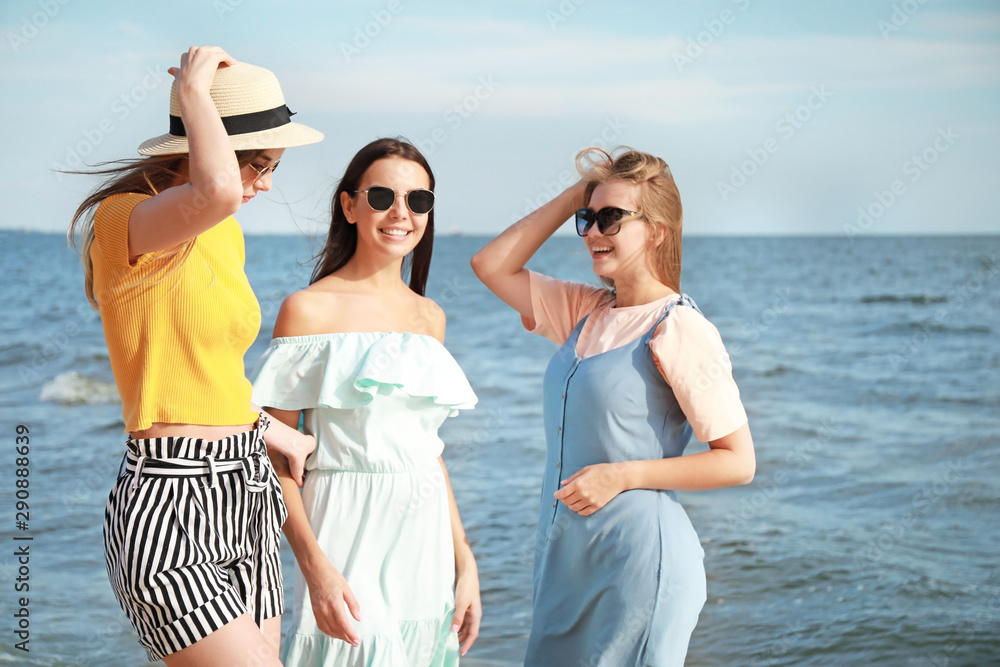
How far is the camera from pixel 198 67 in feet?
6.05

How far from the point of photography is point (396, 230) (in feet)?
8.87

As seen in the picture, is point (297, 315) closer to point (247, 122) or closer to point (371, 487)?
point (371, 487)

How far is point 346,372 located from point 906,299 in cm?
2743

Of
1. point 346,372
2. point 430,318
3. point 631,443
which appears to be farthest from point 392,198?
point 631,443

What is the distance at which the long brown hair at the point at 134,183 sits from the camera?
201 centimetres

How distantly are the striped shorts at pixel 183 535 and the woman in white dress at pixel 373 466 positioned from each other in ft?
1.12

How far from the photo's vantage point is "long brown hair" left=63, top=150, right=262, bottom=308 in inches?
79.2

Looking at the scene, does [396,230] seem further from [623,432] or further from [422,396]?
[623,432]

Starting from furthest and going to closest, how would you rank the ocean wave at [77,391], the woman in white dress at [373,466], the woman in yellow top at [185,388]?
1. the ocean wave at [77,391]
2. the woman in white dress at [373,466]
3. the woman in yellow top at [185,388]

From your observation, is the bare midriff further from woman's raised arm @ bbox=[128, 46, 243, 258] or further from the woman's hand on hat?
the woman's hand on hat

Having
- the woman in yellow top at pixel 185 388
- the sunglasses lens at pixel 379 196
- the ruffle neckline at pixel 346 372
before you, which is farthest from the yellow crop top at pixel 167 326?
the sunglasses lens at pixel 379 196

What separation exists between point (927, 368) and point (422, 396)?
584 inches

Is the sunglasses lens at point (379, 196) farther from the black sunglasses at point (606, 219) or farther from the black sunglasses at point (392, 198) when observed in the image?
the black sunglasses at point (606, 219)

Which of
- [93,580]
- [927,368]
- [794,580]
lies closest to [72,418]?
[93,580]
